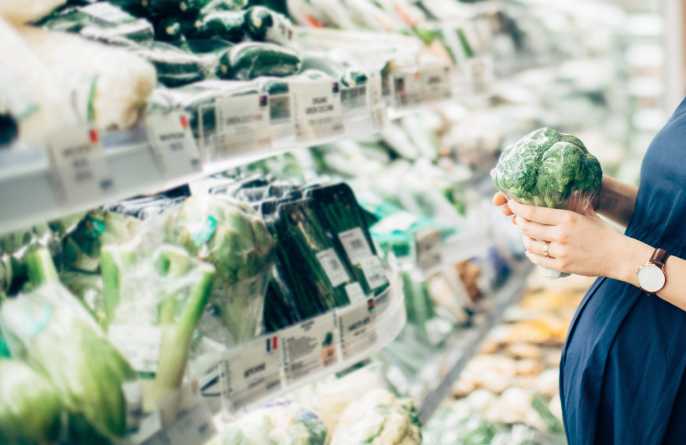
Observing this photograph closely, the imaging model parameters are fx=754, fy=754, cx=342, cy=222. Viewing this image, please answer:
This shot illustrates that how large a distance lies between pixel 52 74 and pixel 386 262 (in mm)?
1040

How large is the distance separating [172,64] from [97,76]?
275 mm

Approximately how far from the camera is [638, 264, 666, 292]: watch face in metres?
1.41

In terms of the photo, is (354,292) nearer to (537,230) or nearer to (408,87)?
(537,230)

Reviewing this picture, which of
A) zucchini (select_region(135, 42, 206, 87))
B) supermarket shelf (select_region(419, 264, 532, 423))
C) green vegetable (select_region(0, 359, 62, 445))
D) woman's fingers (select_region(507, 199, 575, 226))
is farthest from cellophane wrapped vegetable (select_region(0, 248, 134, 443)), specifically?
supermarket shelf (select_region(419, 264, 532, 423))

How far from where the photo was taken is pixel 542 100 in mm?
4102

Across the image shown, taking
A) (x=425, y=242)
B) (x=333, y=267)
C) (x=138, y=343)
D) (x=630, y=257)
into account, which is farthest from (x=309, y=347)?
(x=425, y=242)

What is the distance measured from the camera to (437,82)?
2.10m

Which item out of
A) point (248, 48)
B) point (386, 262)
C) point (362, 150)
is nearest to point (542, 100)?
point (362, 150)

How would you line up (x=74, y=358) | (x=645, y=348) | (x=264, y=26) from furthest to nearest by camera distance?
1. (x=264, y=26)
2. (x=645, y=348)
3. (x=74, y=358)

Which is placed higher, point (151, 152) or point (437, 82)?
point (151, 152)

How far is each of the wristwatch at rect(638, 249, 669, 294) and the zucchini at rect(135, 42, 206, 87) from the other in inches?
35.4

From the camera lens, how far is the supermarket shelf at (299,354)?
4.10 feet

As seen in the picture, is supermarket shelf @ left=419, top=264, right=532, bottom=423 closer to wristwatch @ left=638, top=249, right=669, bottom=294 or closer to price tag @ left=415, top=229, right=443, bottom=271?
price tag @ left=415, top=229, right=443, bottom=271

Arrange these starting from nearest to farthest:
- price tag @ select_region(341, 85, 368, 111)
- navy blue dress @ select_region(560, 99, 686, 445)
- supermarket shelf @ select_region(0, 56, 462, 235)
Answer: supermarket shelf @ select_region(0, 56, 462, 235)
navy blue dress @ select_region(560, 99, 686, 445)
price tag @ select_region(341, 85, 368, 111)
